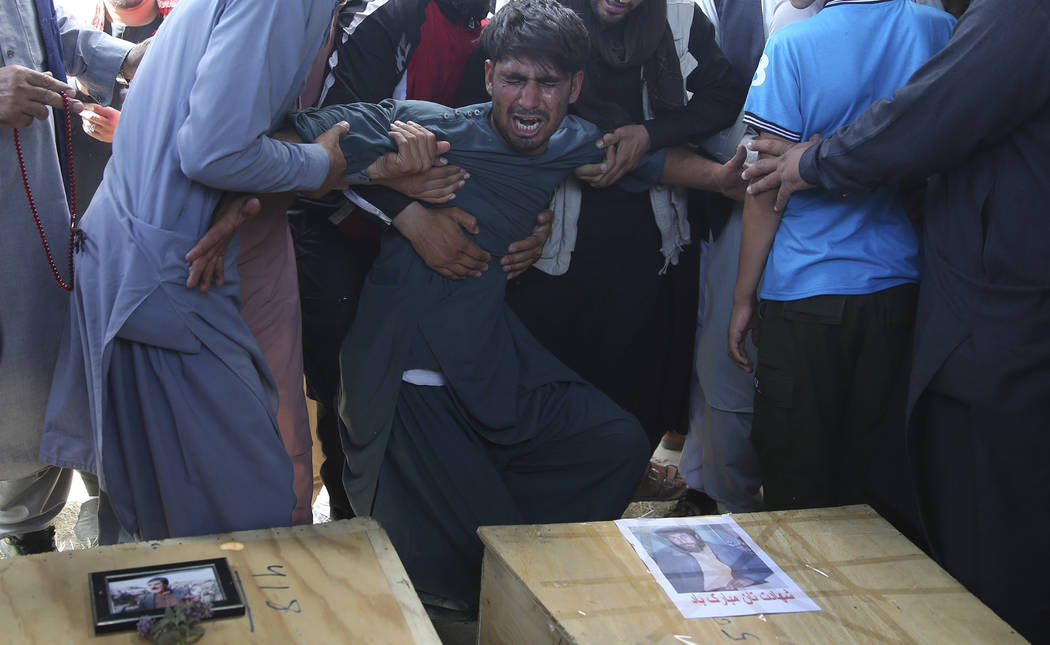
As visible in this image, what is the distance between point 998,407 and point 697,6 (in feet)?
4.61

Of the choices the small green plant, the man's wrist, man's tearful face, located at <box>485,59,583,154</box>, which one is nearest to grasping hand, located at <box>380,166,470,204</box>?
man's tearful face, located at <box>485,59,583,154</box>

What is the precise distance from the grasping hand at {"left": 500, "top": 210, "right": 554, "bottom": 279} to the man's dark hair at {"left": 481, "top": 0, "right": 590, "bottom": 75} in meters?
0.41

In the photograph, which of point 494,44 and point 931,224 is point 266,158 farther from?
point 931,224

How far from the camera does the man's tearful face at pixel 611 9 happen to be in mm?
2672

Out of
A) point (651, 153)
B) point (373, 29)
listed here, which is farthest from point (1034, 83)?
point (373, 29)

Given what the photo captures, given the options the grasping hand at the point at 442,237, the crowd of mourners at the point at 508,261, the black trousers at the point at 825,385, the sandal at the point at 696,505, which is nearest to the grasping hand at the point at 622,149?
the crowd of mourners at the point at 508,261

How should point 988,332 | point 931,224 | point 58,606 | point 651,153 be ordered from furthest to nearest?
point 651,153, point 931,224, point 988,332, point 58,606

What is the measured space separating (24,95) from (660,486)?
95.4 inches

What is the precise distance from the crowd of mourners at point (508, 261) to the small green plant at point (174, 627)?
16.4 inches

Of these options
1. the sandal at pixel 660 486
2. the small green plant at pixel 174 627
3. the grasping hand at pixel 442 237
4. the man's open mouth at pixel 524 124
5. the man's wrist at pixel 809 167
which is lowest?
the sandal at pixel 660 486

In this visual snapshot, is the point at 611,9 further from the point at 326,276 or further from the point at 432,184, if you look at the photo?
the point at 326,276

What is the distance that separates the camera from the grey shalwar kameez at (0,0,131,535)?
2.22m

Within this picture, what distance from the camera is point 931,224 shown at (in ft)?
7.91

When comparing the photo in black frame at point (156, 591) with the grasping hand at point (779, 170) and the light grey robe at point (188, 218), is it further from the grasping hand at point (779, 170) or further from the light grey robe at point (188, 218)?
the grasping hand at point (779, 170)
